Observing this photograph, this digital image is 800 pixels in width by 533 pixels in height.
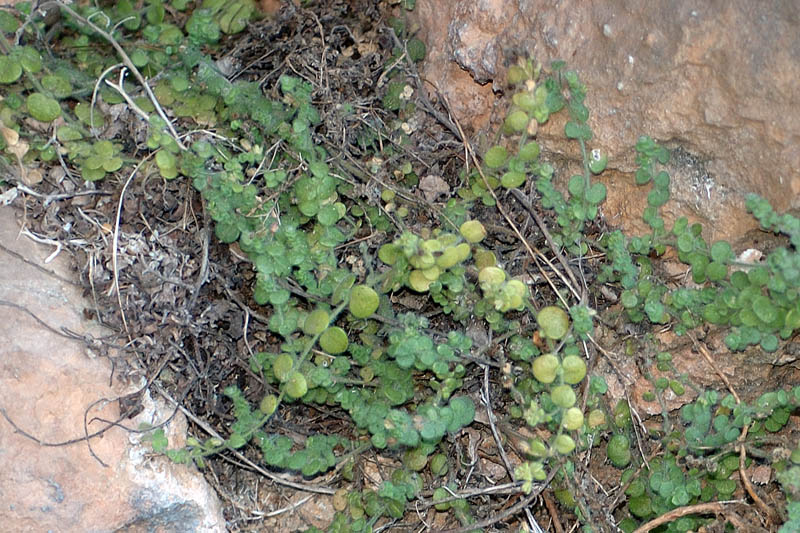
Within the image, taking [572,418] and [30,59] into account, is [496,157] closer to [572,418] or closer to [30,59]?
[572,418]

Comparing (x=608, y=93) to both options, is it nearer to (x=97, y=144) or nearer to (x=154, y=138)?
(x=154, y=138)

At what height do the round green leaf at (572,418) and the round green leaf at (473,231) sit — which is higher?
the round green leaf at (473,231)

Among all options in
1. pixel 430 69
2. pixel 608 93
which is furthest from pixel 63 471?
pixel 608 93

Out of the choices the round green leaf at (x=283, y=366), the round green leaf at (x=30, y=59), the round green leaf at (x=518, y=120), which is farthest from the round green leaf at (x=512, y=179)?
the round green leaf at (x=30, y=59)

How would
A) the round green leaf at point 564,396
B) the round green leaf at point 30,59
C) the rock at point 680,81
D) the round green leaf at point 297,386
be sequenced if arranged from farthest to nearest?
the round green leaf at point 30,59
the round green leaf at point 297,386
the round green leaf at point 564,396
the rock at point 680,81

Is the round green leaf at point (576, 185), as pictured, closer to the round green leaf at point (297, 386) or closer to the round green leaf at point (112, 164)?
the round green leaf at point (297, 386)

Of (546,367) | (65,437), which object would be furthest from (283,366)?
(546,367)

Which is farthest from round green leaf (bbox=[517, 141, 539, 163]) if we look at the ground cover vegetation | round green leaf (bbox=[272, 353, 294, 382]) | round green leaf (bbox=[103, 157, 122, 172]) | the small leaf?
round green leaf (bbox=[103, 157, 122, 172])
